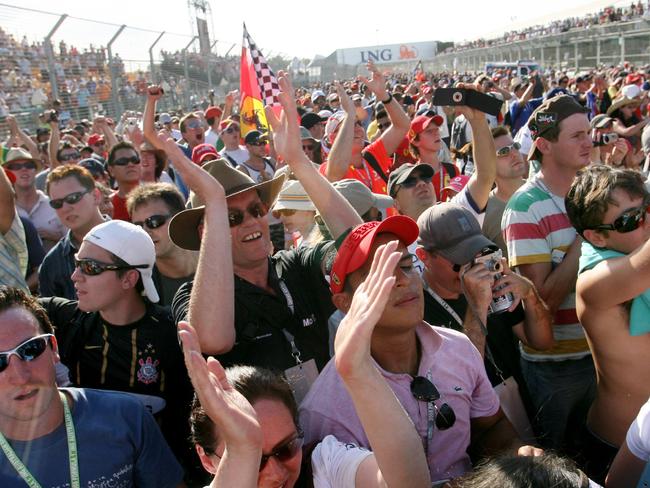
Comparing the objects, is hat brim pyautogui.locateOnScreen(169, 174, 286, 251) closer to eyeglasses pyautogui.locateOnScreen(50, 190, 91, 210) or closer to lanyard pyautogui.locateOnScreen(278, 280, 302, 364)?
lanyard pyautogui.locateOnScreen(278, 280, 302, 364)

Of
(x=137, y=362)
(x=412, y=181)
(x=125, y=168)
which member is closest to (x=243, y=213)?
(x=137, y=362)

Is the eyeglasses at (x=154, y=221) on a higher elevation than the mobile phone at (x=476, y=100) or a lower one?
lower

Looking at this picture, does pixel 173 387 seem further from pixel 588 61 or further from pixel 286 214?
pixel 588 61

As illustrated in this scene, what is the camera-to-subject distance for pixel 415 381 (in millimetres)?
1994

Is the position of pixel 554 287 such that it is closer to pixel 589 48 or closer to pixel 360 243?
pixel 360 243

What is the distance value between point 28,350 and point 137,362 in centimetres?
63

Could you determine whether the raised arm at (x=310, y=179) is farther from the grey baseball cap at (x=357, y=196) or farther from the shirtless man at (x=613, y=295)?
the shirtless man at (x=613, y=295)

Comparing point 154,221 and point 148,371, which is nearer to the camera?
point 148,371

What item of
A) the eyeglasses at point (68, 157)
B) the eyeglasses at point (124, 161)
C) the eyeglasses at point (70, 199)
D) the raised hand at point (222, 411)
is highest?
the eyeglasses at point (68, 157)

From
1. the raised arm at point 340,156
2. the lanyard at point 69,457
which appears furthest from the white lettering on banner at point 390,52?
the lanyard at point 69,457

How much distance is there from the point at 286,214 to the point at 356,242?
6.74 ft

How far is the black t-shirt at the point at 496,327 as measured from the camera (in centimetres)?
265

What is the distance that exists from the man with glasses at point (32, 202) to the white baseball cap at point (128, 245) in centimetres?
274

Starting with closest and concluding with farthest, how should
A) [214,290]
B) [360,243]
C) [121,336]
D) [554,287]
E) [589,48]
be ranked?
[360,243] < [214,290] < [121,336] < [554,287] < [589,48]
